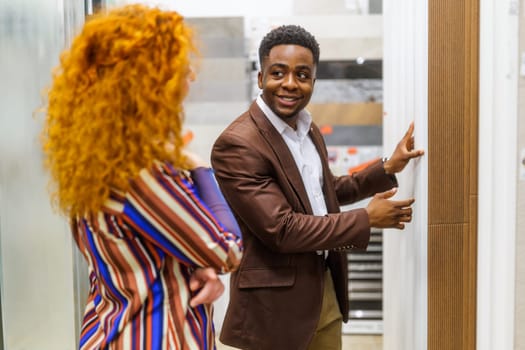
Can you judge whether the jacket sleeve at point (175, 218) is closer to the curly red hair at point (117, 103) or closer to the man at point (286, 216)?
the curly red hair at point (117, 103)

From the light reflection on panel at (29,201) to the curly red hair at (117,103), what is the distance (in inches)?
33.3

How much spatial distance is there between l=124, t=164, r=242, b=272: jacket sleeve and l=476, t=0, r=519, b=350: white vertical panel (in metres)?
0.65

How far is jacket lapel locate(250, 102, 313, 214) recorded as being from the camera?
1.92 m

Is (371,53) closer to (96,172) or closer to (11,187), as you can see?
(11,187)

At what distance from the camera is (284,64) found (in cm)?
198

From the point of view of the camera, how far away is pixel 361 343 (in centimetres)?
366

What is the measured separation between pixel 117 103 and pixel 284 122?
2.78 ft

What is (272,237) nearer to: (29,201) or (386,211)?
(386,211)

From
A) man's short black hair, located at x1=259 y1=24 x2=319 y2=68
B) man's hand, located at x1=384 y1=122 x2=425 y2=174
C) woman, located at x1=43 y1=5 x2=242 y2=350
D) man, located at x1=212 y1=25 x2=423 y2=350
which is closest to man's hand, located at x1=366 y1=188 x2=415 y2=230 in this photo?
man, located at x1=212 y1=25 x2=423 y2=350

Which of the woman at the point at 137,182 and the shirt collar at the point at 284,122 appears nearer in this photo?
the woman at the point at 137,182

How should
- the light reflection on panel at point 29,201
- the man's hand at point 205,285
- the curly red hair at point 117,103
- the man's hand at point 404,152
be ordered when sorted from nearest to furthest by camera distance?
the curly red hair at point 117,103
the man's hand at point 205,285
the man's hand at point 404,152
the light reflection on panel at point 29,201

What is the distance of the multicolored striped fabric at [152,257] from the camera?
127cm

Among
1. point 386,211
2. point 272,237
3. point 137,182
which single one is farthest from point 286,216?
point 137,182

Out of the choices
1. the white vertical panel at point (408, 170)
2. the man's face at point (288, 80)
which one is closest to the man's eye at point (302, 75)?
the man's face at point (288, 80)
